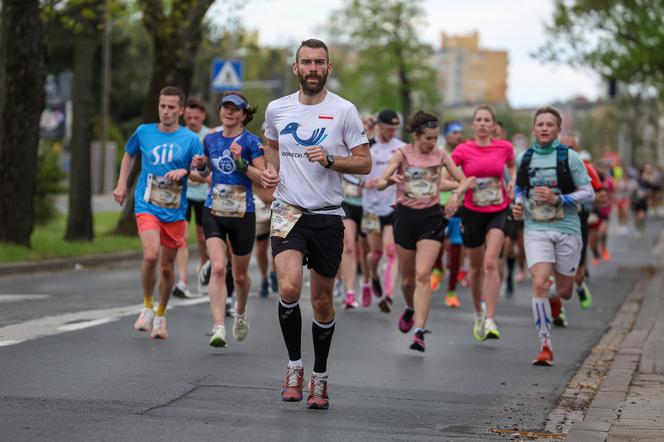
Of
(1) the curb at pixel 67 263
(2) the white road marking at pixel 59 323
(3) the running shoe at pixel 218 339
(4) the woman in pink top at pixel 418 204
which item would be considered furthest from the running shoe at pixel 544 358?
(1) the curb at pixel 67 263

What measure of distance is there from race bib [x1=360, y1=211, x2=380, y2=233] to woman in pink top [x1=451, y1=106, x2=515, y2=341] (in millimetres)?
2419

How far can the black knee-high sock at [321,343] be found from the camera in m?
8.03

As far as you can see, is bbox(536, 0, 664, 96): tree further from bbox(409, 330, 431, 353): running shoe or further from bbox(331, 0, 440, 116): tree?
bbox(331, 0, 440, 116): tree

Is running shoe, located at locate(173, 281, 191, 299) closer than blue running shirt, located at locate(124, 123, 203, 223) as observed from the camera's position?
No

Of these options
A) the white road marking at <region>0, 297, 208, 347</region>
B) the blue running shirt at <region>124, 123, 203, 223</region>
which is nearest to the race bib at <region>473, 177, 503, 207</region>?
the blue running shirt at <region>124, 123, 203, 223</region>

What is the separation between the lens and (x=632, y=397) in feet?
28.5

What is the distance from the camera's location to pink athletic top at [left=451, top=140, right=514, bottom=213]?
12.1 metres

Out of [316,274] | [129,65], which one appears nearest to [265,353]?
[316,274]

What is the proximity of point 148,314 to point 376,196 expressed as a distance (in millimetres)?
4074

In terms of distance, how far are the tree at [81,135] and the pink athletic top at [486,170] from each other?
11259mm

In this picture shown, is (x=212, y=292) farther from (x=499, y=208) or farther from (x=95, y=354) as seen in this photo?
(x=499, y=208)

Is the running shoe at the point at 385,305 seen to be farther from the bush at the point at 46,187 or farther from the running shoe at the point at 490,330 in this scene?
the bush at the point at 46,187

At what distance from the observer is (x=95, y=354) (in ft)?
32.1

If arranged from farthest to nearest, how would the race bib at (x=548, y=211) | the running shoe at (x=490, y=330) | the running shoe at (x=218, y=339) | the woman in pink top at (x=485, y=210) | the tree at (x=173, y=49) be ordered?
the tree at (x=173, y=49)
the woman in pink top at (x=485, y=210)
the running shoe at (x=490, y=330)
the race bib at (x=548, y=211)
the running shoe at (x=218, y=339)
